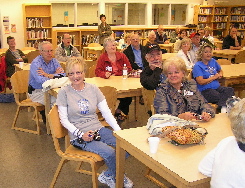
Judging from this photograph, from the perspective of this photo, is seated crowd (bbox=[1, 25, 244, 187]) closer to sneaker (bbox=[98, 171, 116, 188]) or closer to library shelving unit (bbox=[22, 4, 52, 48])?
sneaker (bbox=[98, 171, 116, 188])

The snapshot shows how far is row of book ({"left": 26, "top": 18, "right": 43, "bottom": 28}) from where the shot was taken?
9562 millimetres

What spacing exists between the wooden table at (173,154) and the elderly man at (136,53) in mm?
3007

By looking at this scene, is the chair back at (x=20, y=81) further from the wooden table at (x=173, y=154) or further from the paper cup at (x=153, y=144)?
the paper cup at (x=153, y=144)

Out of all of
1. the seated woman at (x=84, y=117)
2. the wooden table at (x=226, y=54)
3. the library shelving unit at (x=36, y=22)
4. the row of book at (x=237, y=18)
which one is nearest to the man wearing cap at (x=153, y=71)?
the seated woman at (x=84, y=117)

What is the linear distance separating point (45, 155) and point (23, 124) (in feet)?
4.01

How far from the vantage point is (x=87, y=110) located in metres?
2.87

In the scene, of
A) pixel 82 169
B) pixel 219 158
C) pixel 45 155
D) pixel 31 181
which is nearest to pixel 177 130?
pixel 219 158

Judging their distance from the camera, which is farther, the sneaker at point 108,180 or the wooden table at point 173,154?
the sneaker at point 108,180

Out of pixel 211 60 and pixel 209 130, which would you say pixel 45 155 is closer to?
pixel 209 130

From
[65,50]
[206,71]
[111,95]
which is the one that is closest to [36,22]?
[65,50]

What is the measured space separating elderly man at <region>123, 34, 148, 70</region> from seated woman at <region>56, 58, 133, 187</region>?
2567 mm

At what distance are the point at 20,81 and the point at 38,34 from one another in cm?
574

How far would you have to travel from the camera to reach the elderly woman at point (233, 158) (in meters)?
1.45

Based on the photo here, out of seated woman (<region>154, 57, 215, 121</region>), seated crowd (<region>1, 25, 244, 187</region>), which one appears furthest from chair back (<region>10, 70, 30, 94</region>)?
seated woman (<region>154, 57, 215, 121</region>)
